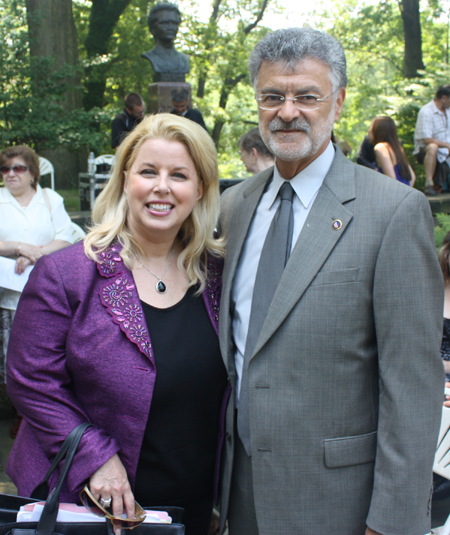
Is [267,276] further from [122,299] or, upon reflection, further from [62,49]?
[62,49]

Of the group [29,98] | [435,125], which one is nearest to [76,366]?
[29,98]

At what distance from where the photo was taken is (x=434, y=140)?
28.6 feet

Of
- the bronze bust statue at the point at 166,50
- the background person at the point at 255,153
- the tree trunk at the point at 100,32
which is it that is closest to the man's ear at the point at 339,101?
the background person at the point at 255,153

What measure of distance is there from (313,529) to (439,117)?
8.30 meters

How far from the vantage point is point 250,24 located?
2186 cm

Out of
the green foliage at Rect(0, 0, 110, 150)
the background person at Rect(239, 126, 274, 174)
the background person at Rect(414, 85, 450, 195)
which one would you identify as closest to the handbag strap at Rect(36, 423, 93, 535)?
the background person at Rect(239, 126, 274, 174)

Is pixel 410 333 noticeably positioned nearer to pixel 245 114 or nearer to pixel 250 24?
pixel 245 114

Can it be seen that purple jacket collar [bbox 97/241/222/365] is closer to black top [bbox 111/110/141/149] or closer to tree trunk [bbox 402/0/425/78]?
black top [bbox 111/110/141/149]

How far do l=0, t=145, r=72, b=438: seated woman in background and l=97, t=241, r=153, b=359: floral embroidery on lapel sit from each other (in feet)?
7.47

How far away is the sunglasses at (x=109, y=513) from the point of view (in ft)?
5.55

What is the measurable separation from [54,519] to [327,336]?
39.0 inches

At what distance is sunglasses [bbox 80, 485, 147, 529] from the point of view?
66.6 inches

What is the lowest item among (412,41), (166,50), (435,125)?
(435,125)

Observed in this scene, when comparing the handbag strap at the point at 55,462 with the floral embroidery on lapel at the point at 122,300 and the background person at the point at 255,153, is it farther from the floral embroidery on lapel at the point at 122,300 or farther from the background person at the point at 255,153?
the background person at the point at 255,153
